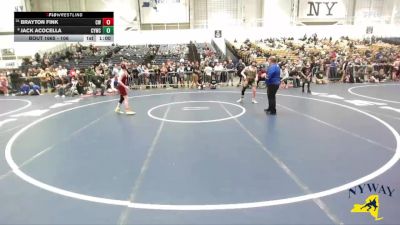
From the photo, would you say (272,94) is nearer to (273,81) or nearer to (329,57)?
(273,81)

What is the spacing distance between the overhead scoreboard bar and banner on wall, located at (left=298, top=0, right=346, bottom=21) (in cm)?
2764

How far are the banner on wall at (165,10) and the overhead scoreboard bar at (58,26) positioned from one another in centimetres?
2038

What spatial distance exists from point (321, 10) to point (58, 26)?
1232 inches

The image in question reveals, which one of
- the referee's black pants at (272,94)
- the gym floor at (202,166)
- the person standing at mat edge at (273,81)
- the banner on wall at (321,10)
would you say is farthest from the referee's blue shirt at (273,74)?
the banner on wall at (321,10)

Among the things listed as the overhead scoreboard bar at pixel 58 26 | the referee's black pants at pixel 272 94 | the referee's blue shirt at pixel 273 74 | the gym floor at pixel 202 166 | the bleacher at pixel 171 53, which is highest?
the overhead scoreboard bar at pixel 58 26

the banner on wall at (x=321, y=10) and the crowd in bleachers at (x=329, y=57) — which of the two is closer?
the crowd in bleachers at (x=329, y=57)

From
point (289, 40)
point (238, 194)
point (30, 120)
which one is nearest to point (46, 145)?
point (30, 120)

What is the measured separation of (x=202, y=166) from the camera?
18.8ft

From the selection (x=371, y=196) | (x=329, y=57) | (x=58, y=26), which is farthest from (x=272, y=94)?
(x=329, y=57)

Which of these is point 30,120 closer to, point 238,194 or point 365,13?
point 238,194

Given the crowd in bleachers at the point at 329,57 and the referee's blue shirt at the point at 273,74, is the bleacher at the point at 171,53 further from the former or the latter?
the referee's blue shirt at the point at 273,74

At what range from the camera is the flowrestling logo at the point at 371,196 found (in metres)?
4.05

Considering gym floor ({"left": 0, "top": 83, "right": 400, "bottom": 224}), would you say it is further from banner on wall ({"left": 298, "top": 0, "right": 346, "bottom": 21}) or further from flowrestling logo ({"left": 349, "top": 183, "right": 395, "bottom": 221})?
banner on wall ({"left": 298, "top": 0, "right": 346, "bottom": 21})

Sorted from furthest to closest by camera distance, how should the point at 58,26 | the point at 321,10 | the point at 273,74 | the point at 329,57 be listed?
the point at 321,10 < the point at 329,57 < the point at 58,26 < the point at 273,74
